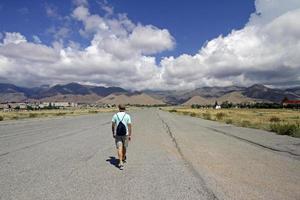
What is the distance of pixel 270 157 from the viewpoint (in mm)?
12297

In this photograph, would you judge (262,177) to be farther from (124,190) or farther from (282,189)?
(124,190)

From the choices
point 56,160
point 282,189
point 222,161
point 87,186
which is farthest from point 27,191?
point 222,161

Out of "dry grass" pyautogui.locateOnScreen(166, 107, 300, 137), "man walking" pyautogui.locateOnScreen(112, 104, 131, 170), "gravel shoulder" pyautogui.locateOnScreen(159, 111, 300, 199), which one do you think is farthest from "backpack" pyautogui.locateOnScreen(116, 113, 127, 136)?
"dry grass" pyautogui.locateOnScreen(166, 107, 300, 137)

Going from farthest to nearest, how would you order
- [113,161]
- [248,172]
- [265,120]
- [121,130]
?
[265,120] → [113,161] → [121,130] → [248,172]

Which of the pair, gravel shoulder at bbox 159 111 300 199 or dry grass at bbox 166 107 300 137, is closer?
gravel shoulder at bbox 159 111 300 199

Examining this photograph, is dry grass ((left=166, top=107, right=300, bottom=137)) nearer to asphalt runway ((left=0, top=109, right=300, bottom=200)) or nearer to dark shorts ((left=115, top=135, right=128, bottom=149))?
asphalt runway ((left=0, top=109, right=300, bottom=200))

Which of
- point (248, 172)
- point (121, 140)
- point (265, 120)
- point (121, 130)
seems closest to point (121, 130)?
point (121, 130)

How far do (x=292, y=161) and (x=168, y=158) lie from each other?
3990 mm

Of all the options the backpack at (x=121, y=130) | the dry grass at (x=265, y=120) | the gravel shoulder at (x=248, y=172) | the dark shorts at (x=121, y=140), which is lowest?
the dry grass at (x=265, y=120)

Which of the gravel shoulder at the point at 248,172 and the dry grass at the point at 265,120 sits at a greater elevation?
the gravel shoulder at the point at 248,172

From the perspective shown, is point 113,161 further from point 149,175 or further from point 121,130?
point 149,175

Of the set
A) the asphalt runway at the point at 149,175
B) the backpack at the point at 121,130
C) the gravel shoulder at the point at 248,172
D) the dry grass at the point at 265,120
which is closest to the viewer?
the asphalt runway at the point at 149,175

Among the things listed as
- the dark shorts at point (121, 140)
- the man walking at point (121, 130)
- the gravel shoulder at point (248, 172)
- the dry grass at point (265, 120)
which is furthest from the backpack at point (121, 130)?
the dry grass at point (265, 120)

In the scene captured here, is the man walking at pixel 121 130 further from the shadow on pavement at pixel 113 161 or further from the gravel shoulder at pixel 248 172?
the gravel shoulder at pixel 248 172
